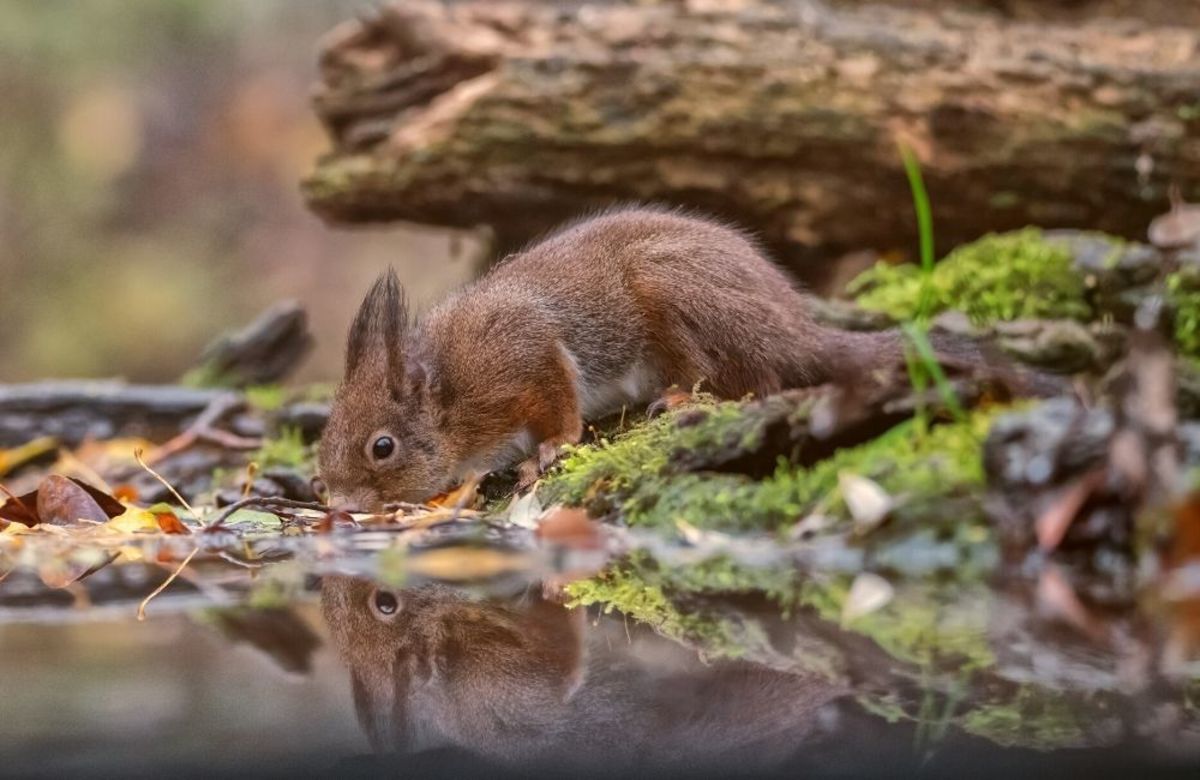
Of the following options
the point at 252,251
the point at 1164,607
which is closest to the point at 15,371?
the point at 252,251

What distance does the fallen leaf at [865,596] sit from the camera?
2166 mm

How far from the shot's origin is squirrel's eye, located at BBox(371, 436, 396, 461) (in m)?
4.65

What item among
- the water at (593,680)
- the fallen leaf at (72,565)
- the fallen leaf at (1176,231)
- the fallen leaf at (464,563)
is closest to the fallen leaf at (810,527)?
the water at (593,680)

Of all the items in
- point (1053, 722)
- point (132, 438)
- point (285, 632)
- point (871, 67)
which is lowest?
point (132, 438)

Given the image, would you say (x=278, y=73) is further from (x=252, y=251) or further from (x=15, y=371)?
(x=15, y=371)

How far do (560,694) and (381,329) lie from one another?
122 inches

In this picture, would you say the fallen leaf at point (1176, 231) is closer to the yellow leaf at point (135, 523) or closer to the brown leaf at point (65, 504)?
the yellow leaf at point (135, 523)

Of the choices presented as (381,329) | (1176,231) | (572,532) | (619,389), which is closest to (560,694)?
(572,532)

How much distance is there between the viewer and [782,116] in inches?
239

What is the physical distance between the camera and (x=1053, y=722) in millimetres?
1446

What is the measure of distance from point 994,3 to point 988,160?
104cm

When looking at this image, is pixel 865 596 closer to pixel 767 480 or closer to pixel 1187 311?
pixel 767 480

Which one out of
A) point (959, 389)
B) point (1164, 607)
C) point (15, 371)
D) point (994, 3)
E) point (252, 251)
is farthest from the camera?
point (252, 251)

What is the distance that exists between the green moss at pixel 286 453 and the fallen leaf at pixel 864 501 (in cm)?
324
